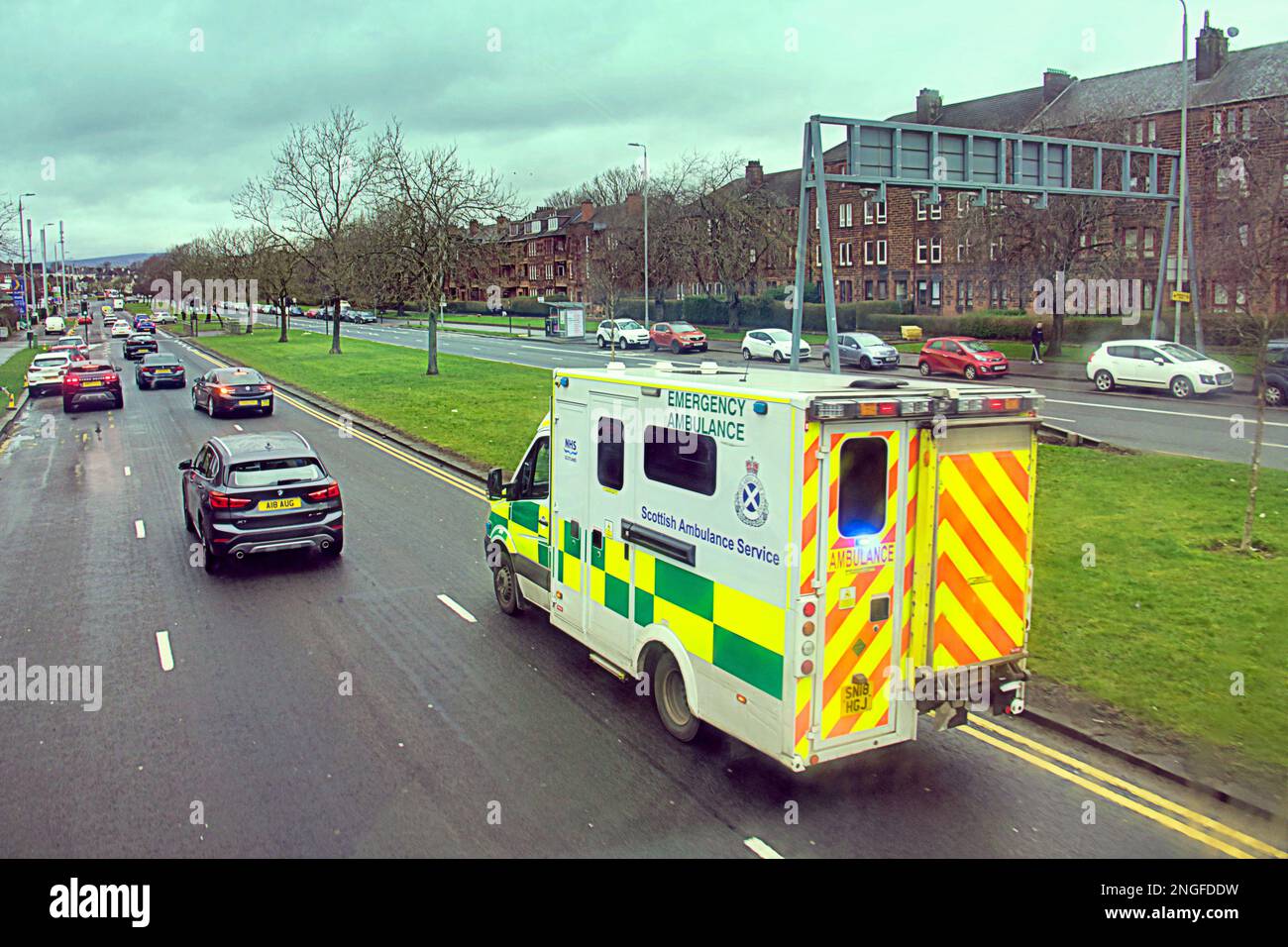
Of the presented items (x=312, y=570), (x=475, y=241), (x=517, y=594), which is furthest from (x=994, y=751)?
(x=475, y=241)

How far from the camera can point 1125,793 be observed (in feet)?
22.2

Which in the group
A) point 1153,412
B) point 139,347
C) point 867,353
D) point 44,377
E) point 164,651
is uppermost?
point 139,347

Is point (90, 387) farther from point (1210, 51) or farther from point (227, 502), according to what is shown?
point (1210, 51)

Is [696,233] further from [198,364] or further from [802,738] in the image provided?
[802,738]

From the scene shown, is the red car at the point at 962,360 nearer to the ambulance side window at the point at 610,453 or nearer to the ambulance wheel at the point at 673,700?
the ambulance side window at the point at 610,453

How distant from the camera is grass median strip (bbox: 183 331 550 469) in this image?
23.1 m

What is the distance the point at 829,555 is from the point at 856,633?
1.87ft

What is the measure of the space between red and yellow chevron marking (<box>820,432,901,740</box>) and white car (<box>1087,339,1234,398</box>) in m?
25.9

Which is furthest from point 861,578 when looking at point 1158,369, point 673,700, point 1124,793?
point 1158,369

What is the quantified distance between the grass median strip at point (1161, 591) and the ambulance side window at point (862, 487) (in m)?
3.01

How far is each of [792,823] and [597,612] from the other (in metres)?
2.70

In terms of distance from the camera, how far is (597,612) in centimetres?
859

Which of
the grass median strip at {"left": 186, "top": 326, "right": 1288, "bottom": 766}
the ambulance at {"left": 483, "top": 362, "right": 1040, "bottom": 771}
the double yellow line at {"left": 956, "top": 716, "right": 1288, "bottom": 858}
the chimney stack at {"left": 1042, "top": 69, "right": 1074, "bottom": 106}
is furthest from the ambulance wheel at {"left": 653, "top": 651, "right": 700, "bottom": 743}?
the chimney stack at {"left": 1042, "top": 69, "right": 1074, "bottom": 106}
